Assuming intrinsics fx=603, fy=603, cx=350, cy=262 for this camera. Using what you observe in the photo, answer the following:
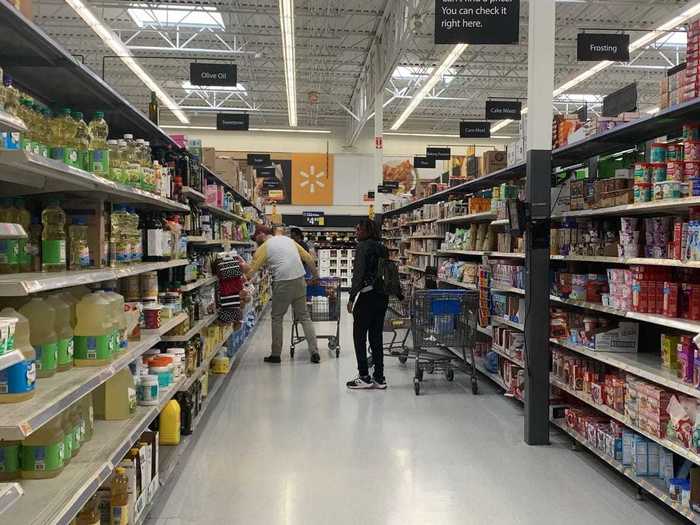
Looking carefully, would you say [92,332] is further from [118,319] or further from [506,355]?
[506,355]

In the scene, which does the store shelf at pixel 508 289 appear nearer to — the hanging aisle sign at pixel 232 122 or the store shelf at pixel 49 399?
the store shelf at pixel 49 399

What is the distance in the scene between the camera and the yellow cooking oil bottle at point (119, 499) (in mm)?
2820

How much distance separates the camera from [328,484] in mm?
3914

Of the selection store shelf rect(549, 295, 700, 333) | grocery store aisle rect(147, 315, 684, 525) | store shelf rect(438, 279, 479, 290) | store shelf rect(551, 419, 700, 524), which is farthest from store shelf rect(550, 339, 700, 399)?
store shelf rect(438, 279, 479, 290)

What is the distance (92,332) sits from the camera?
2.78 metres

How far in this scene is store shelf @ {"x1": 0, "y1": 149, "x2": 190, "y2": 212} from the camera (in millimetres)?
1815

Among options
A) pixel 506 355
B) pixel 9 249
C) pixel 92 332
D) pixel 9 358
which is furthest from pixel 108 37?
pixel 9 358

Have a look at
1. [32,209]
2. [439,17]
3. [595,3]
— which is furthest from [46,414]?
[595,3]

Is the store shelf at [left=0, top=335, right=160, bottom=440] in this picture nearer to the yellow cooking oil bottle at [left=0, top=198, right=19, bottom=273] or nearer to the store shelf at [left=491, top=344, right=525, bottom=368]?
the yellow cooking oil bottle at [left=0, top=198, right=19, bottom=273]

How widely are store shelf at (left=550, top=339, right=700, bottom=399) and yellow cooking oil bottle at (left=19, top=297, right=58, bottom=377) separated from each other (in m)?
3.06

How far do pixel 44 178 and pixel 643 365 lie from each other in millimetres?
3519

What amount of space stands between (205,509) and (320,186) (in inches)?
759

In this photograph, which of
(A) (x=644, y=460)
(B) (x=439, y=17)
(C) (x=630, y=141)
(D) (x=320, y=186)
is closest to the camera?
(A) (x=644, y=460)

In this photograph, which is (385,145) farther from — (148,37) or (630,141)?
(630,141)
